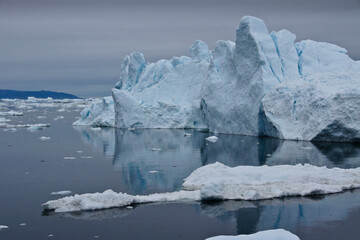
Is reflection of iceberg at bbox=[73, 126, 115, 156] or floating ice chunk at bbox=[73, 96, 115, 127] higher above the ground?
floating ice chunk at bbox=[73, 96, 115, 127]

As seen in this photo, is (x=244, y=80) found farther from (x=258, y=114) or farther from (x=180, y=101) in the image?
(x=180, y=101)

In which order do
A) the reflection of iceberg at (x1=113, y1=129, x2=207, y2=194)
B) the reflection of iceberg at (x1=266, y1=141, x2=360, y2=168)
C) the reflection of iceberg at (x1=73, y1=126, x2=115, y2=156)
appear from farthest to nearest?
the reflection of iceberg at (x1=73, y1=126, x2=115, y2=156)
the reflection of iceberg at (x1=266, y1=141, x2=360, y2=168)
the reflection of iceberg at (x1=113, y1=129, x2=207, y2=194)

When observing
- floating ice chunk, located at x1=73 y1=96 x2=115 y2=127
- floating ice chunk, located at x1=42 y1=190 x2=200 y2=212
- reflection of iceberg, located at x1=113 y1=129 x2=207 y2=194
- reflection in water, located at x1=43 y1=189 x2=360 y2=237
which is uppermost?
floating ice chunk, located at x1=73 y1=96 x2=115 y2=127

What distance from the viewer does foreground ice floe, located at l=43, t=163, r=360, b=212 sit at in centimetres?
936

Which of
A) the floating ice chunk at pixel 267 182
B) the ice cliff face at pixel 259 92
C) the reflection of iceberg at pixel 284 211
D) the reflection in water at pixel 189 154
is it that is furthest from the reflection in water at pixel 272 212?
the ice cliff face at pixel 259 92

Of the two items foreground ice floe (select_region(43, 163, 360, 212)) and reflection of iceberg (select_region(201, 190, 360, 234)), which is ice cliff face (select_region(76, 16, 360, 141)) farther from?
reflection of iceberg (select_region(201, 190, 360, 234))

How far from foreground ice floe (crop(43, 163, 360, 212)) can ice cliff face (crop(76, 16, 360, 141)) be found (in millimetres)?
7998

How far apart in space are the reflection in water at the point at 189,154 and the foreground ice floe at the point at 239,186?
89 cm

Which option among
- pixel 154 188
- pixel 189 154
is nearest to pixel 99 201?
pixel 154 188

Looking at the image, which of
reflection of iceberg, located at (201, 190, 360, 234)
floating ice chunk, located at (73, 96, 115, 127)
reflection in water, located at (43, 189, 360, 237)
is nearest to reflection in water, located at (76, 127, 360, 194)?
reflection in water, located at (43, 189, 360, 237)

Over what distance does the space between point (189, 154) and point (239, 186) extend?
7186 mm

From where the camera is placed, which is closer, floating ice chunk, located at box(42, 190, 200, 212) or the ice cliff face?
floating ice chunk, located at box(42, 190, 200, 212)

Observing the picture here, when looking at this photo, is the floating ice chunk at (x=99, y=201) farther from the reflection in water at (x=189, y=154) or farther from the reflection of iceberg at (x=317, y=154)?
the reflection of iceberg at (x=317, y=154)

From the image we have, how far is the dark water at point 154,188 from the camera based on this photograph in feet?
26.5
